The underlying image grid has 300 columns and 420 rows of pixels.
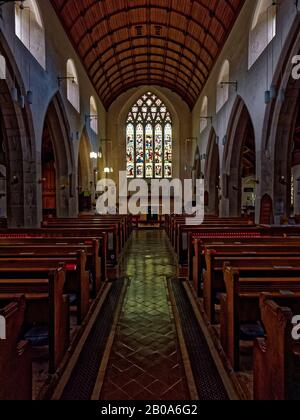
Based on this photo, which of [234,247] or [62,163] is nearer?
[234,247]

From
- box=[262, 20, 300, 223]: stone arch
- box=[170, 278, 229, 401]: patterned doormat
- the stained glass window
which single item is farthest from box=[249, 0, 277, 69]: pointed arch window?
the stained glass window

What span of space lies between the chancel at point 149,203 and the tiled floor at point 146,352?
20mm

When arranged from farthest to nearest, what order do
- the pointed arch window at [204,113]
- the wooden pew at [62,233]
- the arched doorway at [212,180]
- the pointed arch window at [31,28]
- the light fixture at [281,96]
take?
the pointed arch window at [204,113]
the arched doorway at [212,180]
the pointed arch window at [31,28]
the light fixture at [281,96]
the wooden pew at [62,233]

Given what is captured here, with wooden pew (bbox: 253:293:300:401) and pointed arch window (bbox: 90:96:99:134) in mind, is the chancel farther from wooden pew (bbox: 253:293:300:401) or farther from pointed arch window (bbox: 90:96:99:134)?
pointed arch window (bbox: 90:96:99:134)

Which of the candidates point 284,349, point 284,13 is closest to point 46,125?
point 284,13

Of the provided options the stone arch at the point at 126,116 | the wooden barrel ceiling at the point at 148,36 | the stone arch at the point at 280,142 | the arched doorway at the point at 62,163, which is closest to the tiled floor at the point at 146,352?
the stone arch at the point at 280,142

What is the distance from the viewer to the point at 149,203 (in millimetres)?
20781

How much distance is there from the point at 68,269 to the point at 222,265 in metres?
1.86

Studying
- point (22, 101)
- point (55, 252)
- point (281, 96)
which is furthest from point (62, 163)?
point (55, 252)

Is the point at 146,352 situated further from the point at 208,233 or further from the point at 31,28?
the point at 31,28

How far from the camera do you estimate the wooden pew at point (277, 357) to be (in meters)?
1.86

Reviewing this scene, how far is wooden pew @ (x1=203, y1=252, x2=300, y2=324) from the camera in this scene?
11.8ft

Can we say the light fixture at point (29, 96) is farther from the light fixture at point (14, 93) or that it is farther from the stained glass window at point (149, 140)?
the stained glass window at point (149, 140)

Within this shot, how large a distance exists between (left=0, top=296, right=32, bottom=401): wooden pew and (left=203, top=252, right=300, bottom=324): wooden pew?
2.08 m
